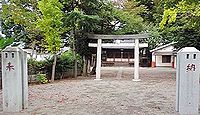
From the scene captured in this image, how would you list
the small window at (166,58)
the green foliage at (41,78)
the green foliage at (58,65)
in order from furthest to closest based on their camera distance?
the small window at (166,58)
the green foliage at (58,65)
the green foliage at (41,78)

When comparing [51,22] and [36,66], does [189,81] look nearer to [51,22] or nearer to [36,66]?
[51,22]

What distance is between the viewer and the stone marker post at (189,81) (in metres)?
6.94

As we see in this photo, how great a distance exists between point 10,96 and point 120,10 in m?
12.9

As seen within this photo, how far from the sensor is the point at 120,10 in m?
18.9

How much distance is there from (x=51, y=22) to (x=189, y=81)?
9413mm

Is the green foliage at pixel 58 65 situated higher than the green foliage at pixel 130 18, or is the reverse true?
the green foliage at pixel 130 18

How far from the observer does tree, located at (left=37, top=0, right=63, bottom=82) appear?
14306 mm

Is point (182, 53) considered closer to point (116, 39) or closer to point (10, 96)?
point (10, 96)

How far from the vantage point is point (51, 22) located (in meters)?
14.7

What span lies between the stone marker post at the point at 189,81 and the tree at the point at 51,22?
29.6 ft

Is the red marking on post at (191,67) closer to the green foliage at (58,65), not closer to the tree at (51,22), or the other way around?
the tree at (51,22)

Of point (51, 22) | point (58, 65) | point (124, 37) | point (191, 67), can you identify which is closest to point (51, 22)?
point (51, 22)

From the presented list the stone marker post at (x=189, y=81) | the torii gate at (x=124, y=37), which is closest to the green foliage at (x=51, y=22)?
the torii gate at (x=124, y=37)

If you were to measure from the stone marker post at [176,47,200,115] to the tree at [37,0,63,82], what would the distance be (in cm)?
902
